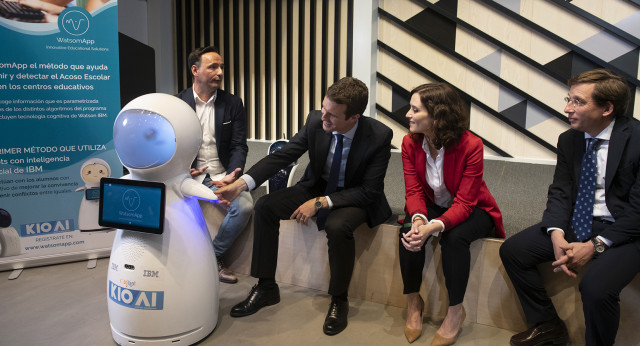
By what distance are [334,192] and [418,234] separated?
22.5 inches

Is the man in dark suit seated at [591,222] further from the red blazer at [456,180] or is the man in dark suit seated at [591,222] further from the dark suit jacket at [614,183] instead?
the red blazer at [456,180]

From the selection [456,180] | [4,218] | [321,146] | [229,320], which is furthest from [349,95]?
[4,218]

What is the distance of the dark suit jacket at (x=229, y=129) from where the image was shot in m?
2.94

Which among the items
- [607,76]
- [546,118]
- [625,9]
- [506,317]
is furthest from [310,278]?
[625,9]

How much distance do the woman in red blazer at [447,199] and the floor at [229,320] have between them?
16 cm

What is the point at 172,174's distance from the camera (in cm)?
207

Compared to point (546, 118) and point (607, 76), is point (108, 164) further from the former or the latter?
point (546, 118)

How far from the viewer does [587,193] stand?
6.77 ft

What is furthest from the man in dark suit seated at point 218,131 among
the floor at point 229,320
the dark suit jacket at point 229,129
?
the floor at point 229,320

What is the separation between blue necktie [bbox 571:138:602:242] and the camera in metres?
2.04

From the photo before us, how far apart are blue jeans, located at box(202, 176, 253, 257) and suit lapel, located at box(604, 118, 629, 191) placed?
1772 millimetres

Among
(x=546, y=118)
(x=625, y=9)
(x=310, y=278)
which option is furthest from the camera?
(x=546, y=118)

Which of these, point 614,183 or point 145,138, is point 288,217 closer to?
point 145,138

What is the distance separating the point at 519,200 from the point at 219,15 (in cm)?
430
